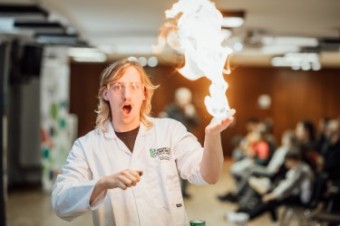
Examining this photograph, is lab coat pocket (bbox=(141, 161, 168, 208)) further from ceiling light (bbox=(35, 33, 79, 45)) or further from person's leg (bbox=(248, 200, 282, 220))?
ceiling light (bbox=(35, 33, 79, 45))

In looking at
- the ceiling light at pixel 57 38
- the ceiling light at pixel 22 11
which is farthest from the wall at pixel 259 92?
the ceiling light at pixel 22 11

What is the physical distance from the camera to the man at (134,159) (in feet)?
7.11

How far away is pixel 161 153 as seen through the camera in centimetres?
228

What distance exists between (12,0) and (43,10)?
39 centimetres

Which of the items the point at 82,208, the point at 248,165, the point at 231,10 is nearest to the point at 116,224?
the point at 82,208

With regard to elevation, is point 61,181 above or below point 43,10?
below

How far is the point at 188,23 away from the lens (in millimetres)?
2373

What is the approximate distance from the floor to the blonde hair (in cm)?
363

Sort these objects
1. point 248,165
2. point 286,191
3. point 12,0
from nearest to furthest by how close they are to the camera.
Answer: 1. point 12,0
2. point 286,191
3. point 248,165

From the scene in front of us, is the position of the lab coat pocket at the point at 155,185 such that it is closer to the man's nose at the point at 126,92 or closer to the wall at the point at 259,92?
the man's nose at the point at 126,92

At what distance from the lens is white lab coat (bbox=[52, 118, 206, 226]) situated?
220 cm

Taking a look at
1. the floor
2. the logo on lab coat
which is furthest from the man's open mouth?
the floor

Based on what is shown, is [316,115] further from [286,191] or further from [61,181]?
[61,181]

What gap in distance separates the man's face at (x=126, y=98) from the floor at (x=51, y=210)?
3695mm
